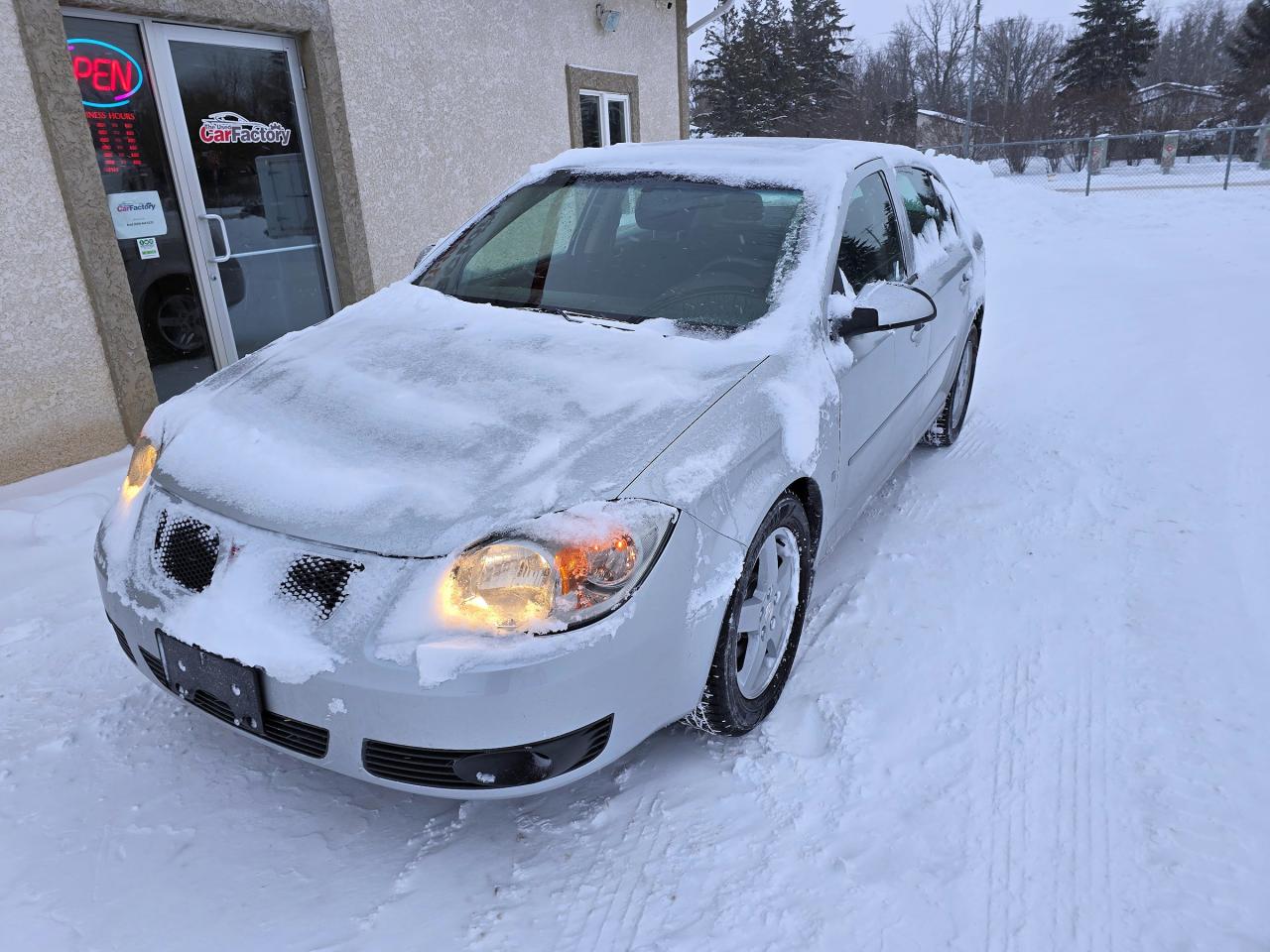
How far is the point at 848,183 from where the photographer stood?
321 cm

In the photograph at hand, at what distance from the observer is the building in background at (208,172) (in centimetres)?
432

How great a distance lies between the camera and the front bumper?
182 centimetres

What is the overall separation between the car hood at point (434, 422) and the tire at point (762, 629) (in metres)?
0.45

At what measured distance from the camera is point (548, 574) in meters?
1.89

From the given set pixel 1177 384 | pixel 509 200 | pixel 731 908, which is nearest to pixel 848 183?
pixel 509 200

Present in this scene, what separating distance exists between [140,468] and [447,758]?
1.30m

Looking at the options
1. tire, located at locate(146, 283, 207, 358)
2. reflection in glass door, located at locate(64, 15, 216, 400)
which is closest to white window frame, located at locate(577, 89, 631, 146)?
reflection in glass door, located at locate(64, 15, 216, 400)

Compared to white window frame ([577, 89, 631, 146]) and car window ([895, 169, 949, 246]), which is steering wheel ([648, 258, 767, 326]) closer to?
car window ([895, 169, 949, 246])

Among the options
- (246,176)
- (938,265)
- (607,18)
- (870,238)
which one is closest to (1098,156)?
(607,18)

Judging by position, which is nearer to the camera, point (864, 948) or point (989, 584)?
point (864, 948)

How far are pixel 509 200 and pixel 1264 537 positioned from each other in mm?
3477

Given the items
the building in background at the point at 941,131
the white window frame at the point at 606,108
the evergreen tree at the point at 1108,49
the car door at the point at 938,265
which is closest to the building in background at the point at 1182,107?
the evergreen tree at the point at 1108,49

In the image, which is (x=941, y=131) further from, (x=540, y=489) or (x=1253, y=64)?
(x=540, y=489)

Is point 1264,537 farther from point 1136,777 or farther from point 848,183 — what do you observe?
point 848,183
